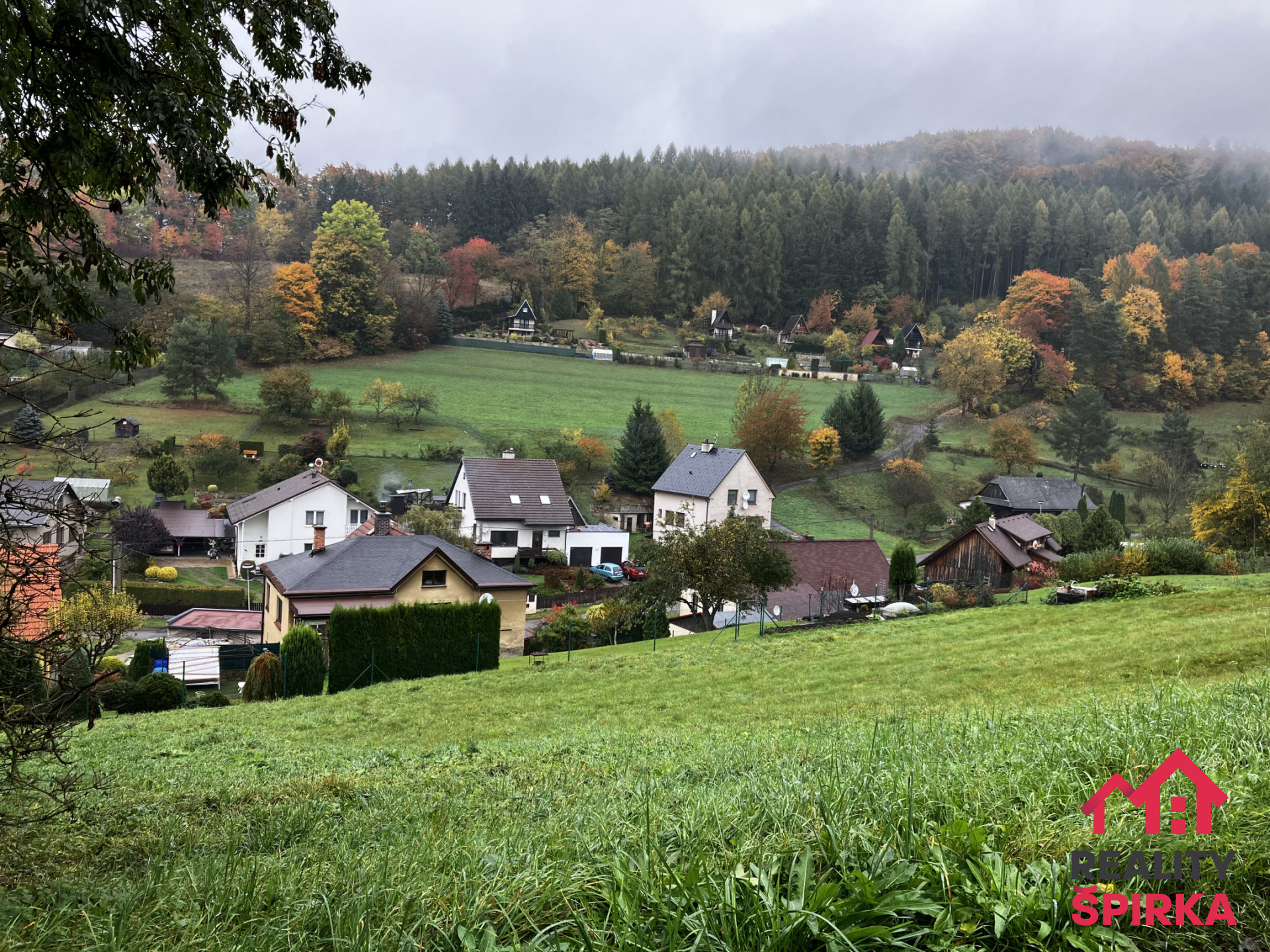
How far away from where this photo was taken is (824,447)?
6372 cm

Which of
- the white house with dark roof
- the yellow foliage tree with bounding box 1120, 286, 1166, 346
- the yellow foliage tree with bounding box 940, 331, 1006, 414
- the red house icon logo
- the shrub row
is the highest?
the yellow foliage tree with bounding box 1120, 286, 1166, 346

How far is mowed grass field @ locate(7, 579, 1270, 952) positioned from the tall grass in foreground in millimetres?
13

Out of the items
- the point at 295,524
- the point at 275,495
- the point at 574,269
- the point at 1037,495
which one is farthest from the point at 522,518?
the point at 574,269

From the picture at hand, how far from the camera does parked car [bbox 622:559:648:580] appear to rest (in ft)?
152

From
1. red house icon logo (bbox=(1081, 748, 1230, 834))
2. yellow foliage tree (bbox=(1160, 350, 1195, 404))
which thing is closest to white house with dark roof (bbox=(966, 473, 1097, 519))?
yellow foliage tree (bbox=(1160, 350, 1195, 404))

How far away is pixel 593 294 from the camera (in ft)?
345

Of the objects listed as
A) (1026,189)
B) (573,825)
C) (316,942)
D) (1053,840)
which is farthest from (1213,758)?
(1026,189)

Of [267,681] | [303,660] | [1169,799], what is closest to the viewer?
[1169,799]

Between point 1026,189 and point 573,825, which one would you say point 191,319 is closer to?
point 573,825

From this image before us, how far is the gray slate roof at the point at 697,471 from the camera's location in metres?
51.2

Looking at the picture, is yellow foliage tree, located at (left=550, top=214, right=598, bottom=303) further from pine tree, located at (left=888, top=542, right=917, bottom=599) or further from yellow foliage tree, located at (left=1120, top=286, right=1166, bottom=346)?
pine tree, located at (left=888, top=542, right=917, bottom=599)

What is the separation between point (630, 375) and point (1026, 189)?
80.0 meters

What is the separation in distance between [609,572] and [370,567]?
2106cm

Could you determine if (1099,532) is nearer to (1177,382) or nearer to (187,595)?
(187,595)
